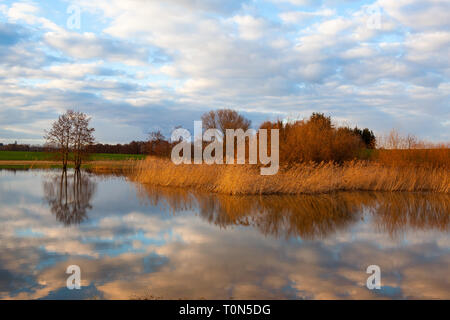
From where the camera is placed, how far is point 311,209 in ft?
33.2

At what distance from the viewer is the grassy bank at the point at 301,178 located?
13172 millimetres

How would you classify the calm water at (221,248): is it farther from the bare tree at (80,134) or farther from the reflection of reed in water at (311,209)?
the bare tree at (80,134)

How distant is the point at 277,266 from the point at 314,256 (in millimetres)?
836

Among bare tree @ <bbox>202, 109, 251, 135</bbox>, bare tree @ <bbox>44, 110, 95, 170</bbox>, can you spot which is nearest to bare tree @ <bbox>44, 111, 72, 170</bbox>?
bare tree @ <bbox>44, 110, 95, 170</bbox>

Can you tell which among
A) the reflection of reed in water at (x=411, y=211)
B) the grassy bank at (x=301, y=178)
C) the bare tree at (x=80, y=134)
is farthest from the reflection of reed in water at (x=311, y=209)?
the bare tree at (x=80, y=134)

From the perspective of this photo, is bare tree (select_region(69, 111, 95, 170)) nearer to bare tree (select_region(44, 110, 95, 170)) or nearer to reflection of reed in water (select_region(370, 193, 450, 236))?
bare tree (select_region(44, 110, 95, 170))

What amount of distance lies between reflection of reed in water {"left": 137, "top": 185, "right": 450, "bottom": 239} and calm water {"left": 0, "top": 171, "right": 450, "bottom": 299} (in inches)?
1.3

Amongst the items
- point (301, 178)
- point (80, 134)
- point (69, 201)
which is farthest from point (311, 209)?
point (80, 134)

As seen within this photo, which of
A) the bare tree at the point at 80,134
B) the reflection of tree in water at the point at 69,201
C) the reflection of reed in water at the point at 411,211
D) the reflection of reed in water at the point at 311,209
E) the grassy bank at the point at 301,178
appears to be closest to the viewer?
the reflection of reed in water at the point at 311,209

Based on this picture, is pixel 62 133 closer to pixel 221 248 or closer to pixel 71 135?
pixel 71 135

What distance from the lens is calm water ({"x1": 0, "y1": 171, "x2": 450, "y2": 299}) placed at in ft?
13.8

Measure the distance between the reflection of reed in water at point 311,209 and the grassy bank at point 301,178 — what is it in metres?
0.70

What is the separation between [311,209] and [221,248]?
470 centimetres
